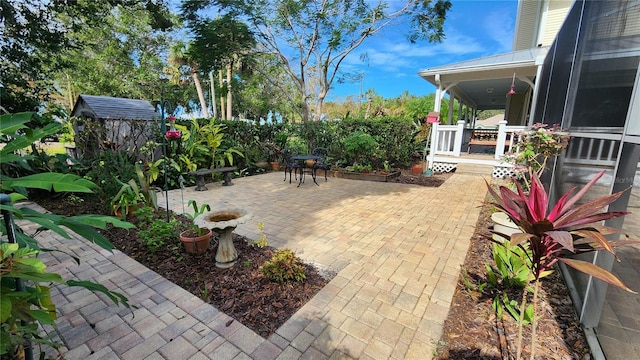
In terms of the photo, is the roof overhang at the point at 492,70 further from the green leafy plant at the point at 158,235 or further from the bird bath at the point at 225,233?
the green leafy plant at the point at 158,235

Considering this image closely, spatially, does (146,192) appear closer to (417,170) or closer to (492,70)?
(417,170)

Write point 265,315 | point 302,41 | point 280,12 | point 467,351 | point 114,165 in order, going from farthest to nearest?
point 302,41
point 280,12
point 114,165
point 265,315
point 467,351

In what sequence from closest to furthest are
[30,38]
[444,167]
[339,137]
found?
1. [30,38]
2. [444,167]
3. [339,137]

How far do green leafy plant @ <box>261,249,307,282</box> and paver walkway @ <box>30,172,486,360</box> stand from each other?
0.32 metres

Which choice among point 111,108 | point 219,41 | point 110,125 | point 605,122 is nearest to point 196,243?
point 605,122

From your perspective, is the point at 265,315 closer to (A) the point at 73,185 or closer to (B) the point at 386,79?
(A) the point at 73,185

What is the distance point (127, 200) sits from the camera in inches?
159

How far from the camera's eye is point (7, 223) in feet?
3.32

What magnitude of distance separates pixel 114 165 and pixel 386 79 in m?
21.6

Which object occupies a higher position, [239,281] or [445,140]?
[445,140]

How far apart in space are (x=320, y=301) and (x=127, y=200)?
3.53 meters

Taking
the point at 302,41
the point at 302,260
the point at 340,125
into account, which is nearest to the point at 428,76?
the point at 340,125

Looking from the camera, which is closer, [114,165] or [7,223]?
[7,223]

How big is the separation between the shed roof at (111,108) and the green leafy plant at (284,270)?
6.45 m
